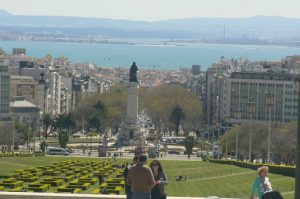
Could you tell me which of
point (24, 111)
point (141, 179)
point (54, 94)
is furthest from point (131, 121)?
point (141, 179)

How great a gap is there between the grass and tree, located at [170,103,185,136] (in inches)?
2580

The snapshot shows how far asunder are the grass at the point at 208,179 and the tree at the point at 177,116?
215 ft

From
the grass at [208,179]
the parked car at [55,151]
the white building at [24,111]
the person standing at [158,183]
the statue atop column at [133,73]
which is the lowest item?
the white building at [24,111]

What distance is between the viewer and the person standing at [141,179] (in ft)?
63.7

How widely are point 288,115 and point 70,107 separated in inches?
2214

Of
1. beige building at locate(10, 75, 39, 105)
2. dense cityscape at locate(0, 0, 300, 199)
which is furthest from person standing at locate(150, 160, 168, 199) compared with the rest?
beige building at locate(10, 75, 39, 105)

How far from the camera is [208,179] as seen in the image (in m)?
56.3

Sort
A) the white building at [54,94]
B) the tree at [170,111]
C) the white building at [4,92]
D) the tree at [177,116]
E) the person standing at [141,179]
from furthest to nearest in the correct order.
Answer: the white building at [54,94]
the white building at [4,92]
the tree at [170,111]
the tree at [177,116]
the person standing at [141,179]

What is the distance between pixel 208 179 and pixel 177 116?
278 feet

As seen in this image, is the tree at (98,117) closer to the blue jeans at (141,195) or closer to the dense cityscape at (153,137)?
the dense cityscape at (153,137)

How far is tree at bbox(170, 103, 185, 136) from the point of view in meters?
140

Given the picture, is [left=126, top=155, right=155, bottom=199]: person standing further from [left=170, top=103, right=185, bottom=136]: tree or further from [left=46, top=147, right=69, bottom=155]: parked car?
[left=170, top=103, right=185, bottom=136]: tree

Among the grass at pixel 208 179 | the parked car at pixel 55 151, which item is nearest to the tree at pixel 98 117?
the parked car at pixel 55 151

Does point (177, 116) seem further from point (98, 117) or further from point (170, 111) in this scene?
point (98, 117)
